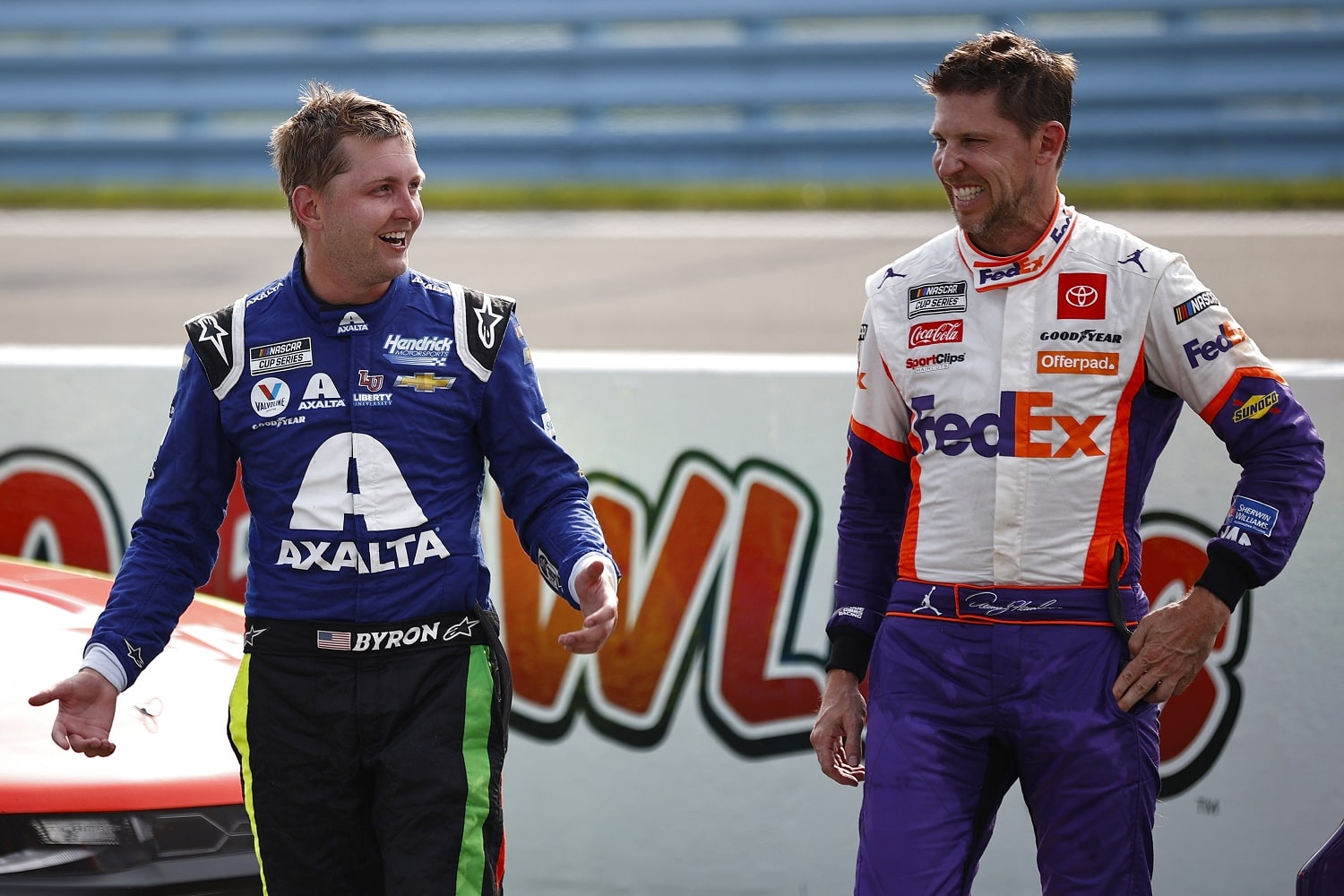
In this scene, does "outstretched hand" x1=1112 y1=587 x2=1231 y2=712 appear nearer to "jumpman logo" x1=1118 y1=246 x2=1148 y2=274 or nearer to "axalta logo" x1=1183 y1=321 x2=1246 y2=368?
"axalta logo" x1=1183 y1=321 x2=1246 y2=368

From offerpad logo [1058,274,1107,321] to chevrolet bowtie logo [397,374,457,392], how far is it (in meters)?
1.09

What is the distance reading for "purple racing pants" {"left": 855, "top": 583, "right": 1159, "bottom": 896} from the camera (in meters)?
2.48

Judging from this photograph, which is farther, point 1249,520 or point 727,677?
point 727,677

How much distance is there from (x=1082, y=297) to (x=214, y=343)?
1534mm

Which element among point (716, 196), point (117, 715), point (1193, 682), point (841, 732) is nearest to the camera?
point (841, 732)

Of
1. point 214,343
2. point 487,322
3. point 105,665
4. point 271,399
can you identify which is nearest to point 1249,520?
point 487,322

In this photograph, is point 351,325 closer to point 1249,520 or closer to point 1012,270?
point 1012,270

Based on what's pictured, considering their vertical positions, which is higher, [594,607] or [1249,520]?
[1249,520]

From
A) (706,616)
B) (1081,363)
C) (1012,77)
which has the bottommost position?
(706,616)

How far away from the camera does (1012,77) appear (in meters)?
2.57

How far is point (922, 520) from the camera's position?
2.64m

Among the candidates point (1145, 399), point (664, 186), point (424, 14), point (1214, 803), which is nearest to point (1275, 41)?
point (664, 186)
